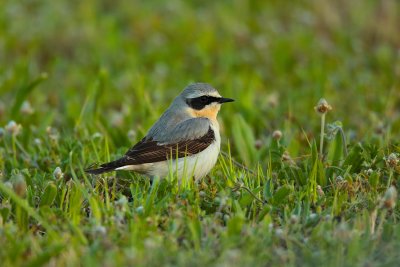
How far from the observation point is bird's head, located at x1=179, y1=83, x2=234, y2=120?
7152mm

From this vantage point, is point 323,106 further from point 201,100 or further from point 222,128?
point 222,128

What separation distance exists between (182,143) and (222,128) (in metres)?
2.03

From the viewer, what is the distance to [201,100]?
23.5 feet

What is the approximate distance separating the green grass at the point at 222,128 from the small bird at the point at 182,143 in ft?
0.53

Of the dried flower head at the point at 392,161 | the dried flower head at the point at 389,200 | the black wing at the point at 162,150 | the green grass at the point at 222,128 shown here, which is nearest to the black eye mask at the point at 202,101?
the black wing at the point at 162,150

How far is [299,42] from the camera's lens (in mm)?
11469

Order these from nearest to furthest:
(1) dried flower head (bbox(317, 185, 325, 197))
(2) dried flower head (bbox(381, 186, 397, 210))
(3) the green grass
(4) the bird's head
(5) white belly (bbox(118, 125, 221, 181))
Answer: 1. (3) the green grass
2. (2) dried flower head (bbox(381, 186, 397, 210))
3. (1) dried flower head (bbox(317, 185, 325, 197))
4. (5) white belly (bbox(118, 125, 221, 181))
5. (4) the bird's head

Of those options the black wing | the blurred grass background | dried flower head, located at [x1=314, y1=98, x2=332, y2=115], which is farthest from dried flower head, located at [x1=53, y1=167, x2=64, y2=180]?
dried flower head, located at [x1=314, y1=98, x2=332, y2=115]

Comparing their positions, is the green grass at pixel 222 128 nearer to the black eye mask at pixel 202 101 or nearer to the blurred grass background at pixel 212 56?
the blurred grass background at pixel 212 56

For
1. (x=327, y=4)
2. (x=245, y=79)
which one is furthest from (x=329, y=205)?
(x=327, y=4)

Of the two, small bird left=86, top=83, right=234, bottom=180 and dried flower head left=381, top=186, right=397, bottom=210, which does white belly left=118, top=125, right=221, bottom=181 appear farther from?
dried flower head left=381, top=186, right=397, bottom=210

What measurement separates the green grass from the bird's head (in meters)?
0.49

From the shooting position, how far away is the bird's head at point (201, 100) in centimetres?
715

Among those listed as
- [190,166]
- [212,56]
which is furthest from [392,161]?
[212,56]
